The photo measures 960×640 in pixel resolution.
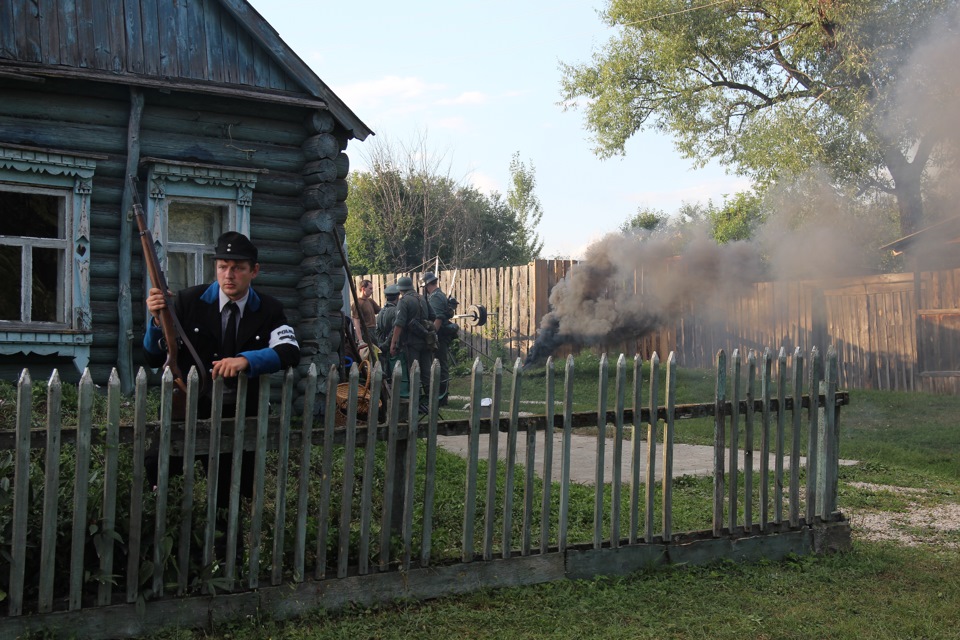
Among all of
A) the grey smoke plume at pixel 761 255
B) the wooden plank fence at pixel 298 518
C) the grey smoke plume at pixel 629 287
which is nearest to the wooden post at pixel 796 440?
the wooden plank fence at pixel 298 518

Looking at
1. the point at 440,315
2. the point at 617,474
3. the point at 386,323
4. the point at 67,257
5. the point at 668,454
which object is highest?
the point at 67,257

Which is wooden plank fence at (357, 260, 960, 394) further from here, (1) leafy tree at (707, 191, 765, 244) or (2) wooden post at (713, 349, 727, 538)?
(1) leafy tree at (707, 191, 765, 244)

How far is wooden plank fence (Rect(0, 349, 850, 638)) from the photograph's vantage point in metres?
3.98

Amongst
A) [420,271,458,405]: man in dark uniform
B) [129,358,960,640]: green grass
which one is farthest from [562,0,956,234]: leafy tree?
[129,358,960,640]: green grass

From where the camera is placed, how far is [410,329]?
13.4m

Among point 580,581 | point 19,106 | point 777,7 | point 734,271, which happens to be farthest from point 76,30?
point 777,7

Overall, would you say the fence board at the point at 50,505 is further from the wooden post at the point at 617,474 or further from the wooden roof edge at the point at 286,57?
the wooden roof edge at the point at 286,57

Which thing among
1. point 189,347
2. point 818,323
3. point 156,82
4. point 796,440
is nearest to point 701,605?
point 796,440

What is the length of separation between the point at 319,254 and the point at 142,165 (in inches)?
80.6

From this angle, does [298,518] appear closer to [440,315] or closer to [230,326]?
[230,326]

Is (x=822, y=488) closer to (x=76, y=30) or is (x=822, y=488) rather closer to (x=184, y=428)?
(x=184, y=428)

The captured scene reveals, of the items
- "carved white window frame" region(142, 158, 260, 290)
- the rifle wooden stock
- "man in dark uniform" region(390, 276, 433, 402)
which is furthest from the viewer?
"man in dark uniform" region(390, 276, 433, 402)

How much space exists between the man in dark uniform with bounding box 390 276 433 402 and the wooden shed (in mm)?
2407

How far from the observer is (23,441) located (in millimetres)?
3838
